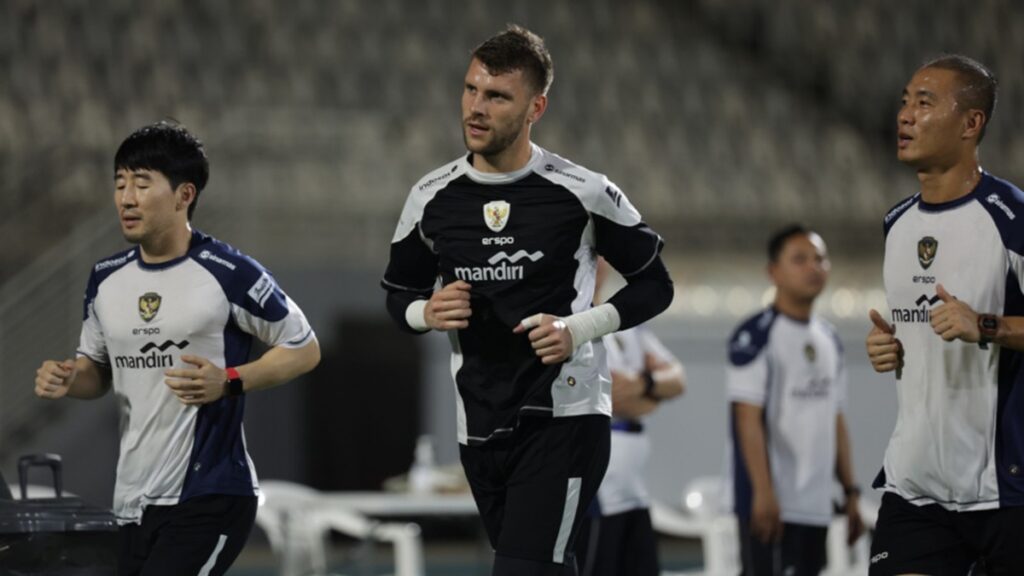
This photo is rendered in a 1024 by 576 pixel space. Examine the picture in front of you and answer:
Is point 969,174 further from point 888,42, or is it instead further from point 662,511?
point 888,42

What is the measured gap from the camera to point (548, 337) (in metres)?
4.51

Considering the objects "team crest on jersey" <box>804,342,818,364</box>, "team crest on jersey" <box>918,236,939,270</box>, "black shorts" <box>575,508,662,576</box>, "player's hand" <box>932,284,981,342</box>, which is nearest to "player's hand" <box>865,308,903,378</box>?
"team crest on jersey" <box>918,236,939,270</box>

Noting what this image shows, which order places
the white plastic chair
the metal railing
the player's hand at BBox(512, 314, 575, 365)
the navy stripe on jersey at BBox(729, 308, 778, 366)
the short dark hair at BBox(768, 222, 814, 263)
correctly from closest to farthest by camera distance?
1. the player's hand at BBox(512, 314, 575, 365)
2. the navy stripe on jersey at BBox(729, 308, 778, 366)
3. the short dark hair at BBox(768, 222, 814, 263)
4. the white plastic chair
5. the metal railing

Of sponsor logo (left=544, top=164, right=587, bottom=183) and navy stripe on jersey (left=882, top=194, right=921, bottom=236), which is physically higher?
sponsor logo (left=544, top=164, right=587, bottom=183)

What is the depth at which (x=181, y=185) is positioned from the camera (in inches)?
203

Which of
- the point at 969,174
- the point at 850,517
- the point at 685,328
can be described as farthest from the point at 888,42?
the point at 969,174

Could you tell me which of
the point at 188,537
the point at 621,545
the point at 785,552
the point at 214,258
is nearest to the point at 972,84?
the point at 214,258

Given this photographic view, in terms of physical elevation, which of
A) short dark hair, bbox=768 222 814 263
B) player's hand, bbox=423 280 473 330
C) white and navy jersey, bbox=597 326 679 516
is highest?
short dark hair, bbox=768 222 814 263

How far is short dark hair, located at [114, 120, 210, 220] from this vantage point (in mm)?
5094

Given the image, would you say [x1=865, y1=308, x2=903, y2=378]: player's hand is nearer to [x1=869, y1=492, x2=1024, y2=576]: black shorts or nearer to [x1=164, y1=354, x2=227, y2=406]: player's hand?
[x1=869, y1=492, x2=1024, y2=576]: black shorts

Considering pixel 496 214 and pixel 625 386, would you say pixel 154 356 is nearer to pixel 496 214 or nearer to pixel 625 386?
pixel 496 214

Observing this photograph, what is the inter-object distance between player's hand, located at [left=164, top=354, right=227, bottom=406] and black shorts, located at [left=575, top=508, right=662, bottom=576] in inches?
89.4

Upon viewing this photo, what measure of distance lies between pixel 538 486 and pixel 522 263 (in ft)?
2.13

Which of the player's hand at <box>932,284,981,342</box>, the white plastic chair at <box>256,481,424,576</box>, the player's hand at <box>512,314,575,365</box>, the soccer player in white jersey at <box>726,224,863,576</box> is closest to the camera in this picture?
the player's hand at <box>932,284,981,342</box>
